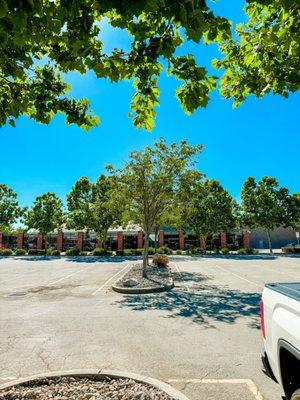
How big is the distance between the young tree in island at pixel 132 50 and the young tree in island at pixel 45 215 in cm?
4883

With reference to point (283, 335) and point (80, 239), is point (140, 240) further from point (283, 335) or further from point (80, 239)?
point (283, 335)

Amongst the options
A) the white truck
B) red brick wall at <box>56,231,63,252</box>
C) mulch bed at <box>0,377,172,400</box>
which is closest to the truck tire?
the white truck

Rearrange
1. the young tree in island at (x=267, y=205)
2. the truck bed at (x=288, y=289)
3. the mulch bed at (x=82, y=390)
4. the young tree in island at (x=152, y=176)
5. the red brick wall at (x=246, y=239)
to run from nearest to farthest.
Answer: the truck bed at (x=288, y=289)
the mulch bed at (x=82, y=390)
the young tree in island at (x=152, y=176)
the young tree in island at (x=267, y=205)
the red brick wall at (x=246, y=239)

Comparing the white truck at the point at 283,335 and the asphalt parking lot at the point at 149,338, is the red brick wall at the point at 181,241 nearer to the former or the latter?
the asphalt parking lot at the point at 149,338

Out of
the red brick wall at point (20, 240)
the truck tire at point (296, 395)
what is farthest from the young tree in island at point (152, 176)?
the red brick wall at point (20, 240)

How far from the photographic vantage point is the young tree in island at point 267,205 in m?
47.0

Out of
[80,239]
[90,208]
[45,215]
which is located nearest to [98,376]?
[90,208]

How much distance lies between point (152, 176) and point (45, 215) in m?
37.7

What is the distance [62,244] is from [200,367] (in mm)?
63232

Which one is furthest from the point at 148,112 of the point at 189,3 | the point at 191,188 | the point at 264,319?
the point at 191,188

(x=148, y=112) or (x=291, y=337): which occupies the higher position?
(x=148, y=112)

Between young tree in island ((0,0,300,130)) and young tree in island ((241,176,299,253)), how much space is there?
41336 millimetres

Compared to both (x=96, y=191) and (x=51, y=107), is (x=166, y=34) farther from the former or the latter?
(x=96, y=191)

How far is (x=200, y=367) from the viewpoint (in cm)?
587
